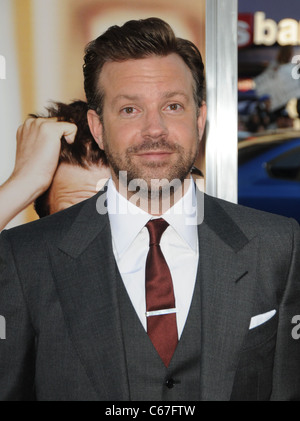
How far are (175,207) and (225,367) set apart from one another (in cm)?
51

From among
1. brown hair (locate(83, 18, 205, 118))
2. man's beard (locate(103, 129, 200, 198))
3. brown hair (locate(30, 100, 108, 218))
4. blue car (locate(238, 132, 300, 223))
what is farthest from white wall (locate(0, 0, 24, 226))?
blue car (locate(238, 132, 300, 223))

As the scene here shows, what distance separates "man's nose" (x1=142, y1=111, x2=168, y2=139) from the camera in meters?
1.41

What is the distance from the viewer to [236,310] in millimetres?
1400

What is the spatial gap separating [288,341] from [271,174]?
997 mm

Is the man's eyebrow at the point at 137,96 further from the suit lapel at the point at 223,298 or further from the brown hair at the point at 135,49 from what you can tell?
the suit lapel at the point at 223,298

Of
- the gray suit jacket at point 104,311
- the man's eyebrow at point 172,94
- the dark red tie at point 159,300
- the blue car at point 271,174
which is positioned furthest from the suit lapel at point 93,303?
the blue car at point 271,174

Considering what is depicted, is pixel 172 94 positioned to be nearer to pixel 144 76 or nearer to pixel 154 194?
pixel 144 76

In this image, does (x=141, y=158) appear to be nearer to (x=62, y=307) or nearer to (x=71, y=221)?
(x=71, y=221)

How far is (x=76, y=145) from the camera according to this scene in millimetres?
1827

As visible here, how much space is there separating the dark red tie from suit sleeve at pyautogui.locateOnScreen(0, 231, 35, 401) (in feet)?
1.22

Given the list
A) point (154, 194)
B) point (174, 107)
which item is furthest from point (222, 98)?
point (154, 194)

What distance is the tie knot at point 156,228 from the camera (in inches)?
56.8

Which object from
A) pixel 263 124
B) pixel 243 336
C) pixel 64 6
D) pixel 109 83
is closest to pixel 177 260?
pixel 243 336

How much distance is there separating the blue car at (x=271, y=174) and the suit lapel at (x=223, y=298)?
53 centimetres
